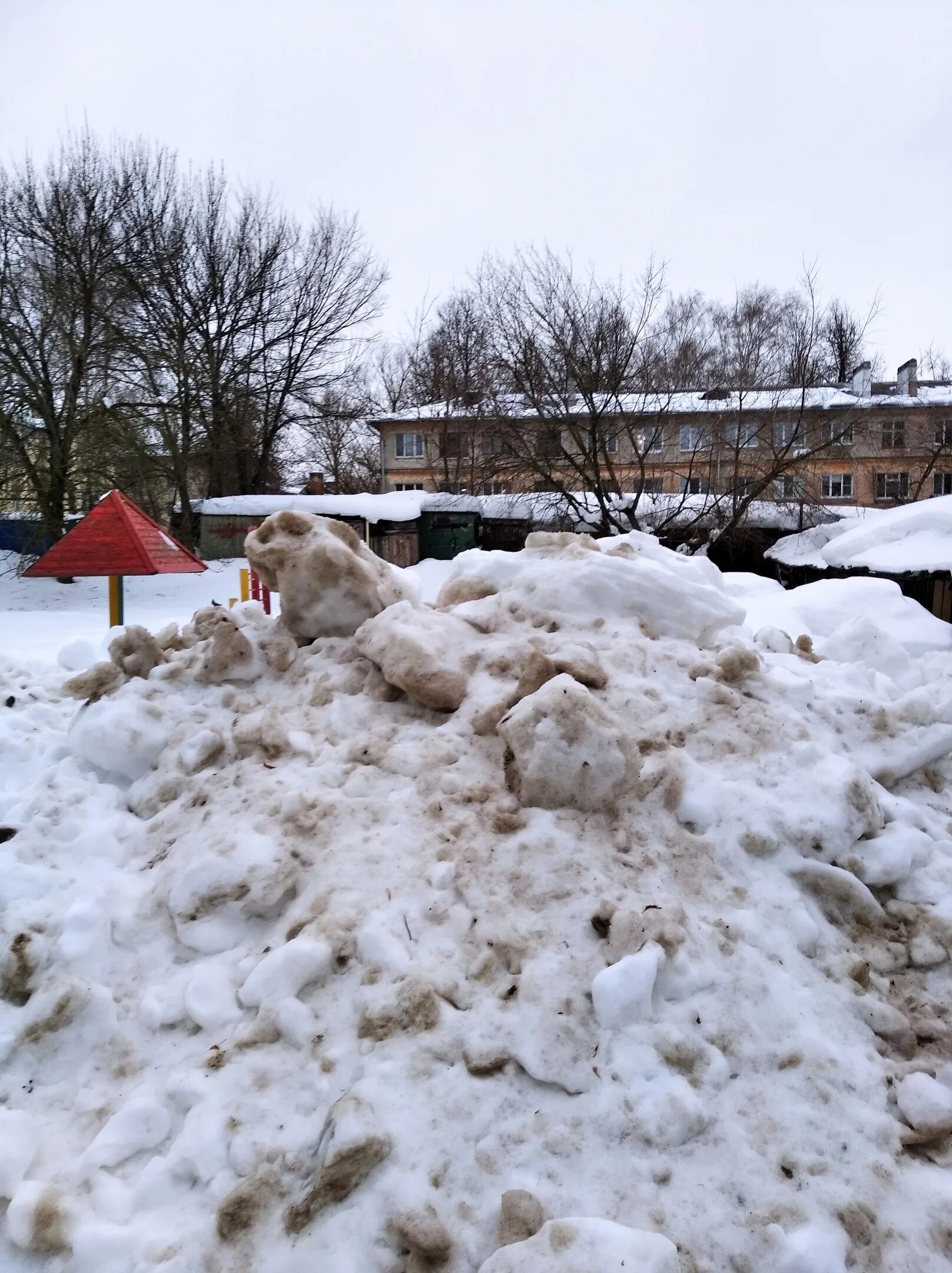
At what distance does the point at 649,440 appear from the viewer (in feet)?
59.1

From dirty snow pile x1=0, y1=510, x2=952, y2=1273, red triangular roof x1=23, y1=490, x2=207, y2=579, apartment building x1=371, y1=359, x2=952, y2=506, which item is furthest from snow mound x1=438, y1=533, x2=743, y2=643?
apartment building x1=371, y1=359, x2=952, y2=506

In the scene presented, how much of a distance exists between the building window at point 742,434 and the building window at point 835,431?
1.42 m

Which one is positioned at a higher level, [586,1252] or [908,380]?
[908,380]

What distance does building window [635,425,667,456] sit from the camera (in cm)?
1756

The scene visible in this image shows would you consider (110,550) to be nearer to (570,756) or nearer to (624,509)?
(570,756)

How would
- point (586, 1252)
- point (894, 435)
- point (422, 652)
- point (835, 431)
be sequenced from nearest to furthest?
point (586, 1252) < point (422, 652) < point (835, 431) < point (894, 435)

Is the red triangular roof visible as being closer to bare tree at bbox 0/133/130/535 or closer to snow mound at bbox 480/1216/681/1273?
snow mound at bbox 480/1216/681/1273

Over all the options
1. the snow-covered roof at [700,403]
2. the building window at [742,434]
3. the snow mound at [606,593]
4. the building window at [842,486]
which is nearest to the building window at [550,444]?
the snow-covered roof at [700,403]

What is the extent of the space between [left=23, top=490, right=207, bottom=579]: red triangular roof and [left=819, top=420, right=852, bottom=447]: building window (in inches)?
598

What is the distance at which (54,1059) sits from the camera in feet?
6.39

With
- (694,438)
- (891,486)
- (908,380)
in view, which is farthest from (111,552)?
(908,380)

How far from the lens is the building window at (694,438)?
1770 cm

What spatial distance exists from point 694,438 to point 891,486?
452 inches

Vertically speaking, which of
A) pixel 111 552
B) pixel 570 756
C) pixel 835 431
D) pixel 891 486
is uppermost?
pixel 835 431
